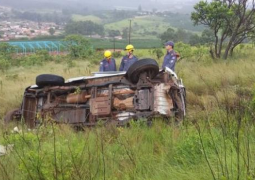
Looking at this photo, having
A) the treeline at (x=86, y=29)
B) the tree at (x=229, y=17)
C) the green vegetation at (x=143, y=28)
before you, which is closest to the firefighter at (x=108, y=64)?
the tree at (x=229, y=17)

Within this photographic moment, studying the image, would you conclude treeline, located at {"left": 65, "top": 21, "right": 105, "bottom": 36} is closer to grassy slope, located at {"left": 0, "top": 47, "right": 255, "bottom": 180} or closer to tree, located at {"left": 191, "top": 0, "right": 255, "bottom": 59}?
tree, located at {"left": 191, "top": 0, "right": 255, "bottom": 59}

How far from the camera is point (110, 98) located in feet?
18.2

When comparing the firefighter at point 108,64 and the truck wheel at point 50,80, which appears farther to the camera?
the firefighter at point 108,64

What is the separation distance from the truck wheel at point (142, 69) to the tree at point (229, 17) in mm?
7303

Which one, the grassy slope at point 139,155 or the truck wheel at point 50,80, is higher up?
the truck wheel at point 50,80

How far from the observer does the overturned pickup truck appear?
537 centimetres

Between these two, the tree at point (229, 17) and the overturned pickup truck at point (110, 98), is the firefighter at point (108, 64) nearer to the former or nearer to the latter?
the overturned pickup truck at point (110, 98)

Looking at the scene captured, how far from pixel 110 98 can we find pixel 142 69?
75 cm

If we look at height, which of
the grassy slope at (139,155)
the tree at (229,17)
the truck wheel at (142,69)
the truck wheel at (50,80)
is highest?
the tree at (229,17)

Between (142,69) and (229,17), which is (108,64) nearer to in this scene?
(142,69)

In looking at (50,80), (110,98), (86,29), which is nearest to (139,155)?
(110,98)

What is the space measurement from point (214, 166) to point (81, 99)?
3.48 m

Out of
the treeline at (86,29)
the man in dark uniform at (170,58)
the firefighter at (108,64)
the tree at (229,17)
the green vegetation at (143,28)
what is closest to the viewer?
the man in dark uniform at (170,58)

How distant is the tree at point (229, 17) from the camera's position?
11977 millimetres
